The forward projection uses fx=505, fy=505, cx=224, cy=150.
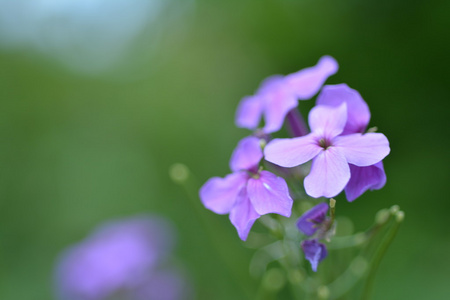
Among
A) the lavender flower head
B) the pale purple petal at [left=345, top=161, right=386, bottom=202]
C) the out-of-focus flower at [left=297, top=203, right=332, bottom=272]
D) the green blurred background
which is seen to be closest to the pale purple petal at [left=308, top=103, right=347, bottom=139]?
Answer: the pale purple petal at [left=345, top=161, right=386, bottom=202]

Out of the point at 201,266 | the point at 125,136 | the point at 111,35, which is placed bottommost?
the point at 201,266

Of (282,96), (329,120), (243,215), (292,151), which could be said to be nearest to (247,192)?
(243,215)

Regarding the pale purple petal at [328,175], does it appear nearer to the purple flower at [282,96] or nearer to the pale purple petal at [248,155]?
the pale purple petal at [248,155]

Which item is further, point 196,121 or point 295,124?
point 196,121

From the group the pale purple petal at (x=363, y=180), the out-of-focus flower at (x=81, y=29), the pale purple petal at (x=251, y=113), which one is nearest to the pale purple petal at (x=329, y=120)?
the pale purple petal at (x=363, y=180)

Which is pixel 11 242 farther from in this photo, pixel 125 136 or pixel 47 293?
pixel 125 136

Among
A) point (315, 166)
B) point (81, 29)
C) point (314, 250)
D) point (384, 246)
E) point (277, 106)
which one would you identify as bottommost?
point (384, 246)

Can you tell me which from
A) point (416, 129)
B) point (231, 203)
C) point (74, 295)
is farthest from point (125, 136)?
point (231, 203)

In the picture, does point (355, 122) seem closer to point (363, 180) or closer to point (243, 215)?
point (363, 180)
